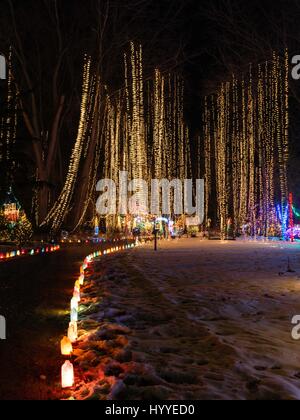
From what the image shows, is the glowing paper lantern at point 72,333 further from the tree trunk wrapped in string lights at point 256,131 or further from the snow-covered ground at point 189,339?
the tree trunk wrapped in string lights at point 256,131

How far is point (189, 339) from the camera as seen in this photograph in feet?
23.1

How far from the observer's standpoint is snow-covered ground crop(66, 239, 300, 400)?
17.0ft

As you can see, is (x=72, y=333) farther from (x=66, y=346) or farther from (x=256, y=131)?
(x=256, y=131)

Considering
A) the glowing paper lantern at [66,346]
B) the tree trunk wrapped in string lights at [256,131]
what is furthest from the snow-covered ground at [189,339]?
the tree trunk wrapped in string lights at [256,131]

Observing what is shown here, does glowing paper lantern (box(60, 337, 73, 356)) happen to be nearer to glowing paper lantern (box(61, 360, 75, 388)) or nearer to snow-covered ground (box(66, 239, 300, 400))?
snow-covered ground (box(66, 239, 300, 400))

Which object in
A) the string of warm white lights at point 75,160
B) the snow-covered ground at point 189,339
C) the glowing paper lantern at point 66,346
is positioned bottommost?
the snow-covered ground at point 189,339

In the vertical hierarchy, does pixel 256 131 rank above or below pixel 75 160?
above

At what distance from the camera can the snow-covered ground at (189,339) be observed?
518 cm

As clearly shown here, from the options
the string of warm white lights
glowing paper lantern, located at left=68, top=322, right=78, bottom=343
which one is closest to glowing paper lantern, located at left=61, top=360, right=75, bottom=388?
glowing paper lantern, located at left=68, top=322, right=78, bottom=343

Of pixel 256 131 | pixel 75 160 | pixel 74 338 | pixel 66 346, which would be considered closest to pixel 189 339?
pixel 74 338

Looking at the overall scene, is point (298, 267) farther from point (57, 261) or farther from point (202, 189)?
point (202, 189)

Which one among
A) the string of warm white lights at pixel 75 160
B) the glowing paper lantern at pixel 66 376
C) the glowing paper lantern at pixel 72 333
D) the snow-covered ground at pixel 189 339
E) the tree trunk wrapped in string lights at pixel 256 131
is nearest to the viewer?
the snow-covered ground at pixel 189 339

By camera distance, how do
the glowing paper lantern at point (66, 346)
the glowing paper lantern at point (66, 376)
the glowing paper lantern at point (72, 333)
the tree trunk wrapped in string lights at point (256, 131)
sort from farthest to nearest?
the tree trunk wrapped in string lights at point (256, 131) → the glowing paper lantern at point (72, 333) → the glowing paper lantern at point (66, 346) → the glowing paper lantern at point (66, 376)
